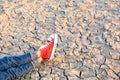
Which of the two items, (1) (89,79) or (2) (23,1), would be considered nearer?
(1) (89,79)

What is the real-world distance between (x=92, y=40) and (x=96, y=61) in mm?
356

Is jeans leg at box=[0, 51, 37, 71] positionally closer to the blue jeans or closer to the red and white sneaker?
the blue jeans

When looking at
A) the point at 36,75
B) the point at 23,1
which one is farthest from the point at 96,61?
the point at 23,1

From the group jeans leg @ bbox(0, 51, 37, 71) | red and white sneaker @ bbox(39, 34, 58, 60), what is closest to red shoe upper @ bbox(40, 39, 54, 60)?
red and white sneaker @ bbox(39, 34, 58, 60)

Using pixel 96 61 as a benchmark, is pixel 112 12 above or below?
above

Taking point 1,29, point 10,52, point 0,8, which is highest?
point 0,8

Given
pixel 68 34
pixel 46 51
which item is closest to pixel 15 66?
pixel 46 51

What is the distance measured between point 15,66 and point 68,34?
2.75 feet

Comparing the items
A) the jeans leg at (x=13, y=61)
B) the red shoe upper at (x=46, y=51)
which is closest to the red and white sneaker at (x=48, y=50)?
the red shoe upper at (x=46, y=51)

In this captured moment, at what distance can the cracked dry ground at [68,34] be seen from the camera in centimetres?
254

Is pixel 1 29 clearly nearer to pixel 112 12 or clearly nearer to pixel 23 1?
pixel 23 1

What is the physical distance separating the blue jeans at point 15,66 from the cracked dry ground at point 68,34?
116 mm

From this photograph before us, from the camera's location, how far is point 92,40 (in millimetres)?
2912

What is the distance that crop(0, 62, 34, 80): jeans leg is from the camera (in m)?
2.29
